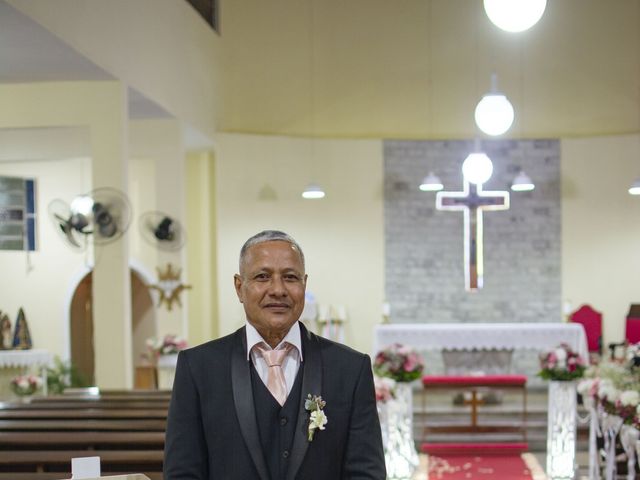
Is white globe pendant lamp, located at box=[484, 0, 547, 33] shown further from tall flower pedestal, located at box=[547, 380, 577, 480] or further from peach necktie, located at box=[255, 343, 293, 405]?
tall flower pedestal, located at box=[547, 380, 577, 480]

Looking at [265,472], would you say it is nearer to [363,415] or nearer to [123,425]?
Answer: [363,415]

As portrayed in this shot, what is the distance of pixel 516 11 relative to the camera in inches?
134

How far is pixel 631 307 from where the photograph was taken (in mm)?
12711

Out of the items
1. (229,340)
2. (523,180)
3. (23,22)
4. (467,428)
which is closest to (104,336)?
(23,22)

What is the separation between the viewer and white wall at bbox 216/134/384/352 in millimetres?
12844

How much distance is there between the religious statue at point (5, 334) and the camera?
10.4m

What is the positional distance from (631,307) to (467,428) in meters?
3.63

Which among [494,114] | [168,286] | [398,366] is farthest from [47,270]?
[494,114]

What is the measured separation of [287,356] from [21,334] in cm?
915

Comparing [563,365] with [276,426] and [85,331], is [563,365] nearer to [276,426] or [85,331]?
[85,331]

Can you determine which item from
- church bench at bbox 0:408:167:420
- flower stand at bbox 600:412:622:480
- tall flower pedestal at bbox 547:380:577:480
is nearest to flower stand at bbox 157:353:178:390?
tall flower pedestal at bbox 547:380:577:480

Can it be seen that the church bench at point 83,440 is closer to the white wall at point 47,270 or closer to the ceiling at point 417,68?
the white wall at point 47,270

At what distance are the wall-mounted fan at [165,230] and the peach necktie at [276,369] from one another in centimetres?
Answer: 879

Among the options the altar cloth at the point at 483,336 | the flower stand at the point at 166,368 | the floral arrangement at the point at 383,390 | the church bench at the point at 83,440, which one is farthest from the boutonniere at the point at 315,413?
the altar cloth at the point at 483,336
